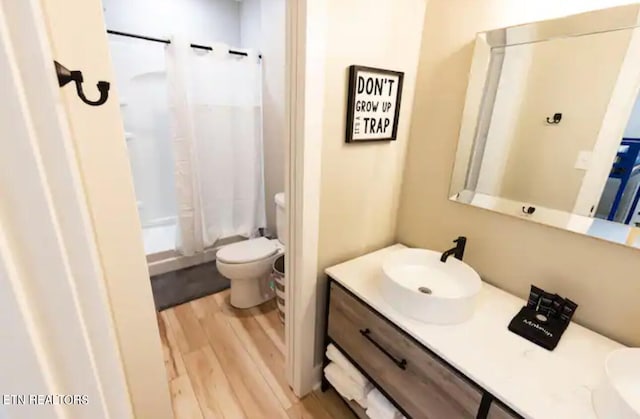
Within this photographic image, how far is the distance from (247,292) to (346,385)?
1008 millimetres

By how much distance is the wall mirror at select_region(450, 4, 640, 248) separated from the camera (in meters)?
0.90

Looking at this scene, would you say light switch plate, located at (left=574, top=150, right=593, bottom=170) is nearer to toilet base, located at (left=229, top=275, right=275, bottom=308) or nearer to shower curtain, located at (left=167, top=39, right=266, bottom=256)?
toilet base, located at (left=229, top=275, right=275, bottom=308)

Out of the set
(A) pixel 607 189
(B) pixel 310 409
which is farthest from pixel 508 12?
(B) pixel 310 409

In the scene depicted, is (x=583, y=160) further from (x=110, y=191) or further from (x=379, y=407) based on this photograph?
(x=110, y=191)

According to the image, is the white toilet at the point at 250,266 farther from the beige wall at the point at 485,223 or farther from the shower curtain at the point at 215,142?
the beige wall at the point at 485,223

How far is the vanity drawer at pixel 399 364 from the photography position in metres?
0.90

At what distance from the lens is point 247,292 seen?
2.10 meters

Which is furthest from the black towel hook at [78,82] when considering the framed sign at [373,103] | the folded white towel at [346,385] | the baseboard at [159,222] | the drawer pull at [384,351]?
the baseboard at [159,222]

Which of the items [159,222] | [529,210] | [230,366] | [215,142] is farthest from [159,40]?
[529,210]

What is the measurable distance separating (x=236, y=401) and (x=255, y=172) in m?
1.72

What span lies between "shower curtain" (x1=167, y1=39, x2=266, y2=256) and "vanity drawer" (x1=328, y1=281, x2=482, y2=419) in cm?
158

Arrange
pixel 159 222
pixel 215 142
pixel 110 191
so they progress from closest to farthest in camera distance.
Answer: pixel 110 191, pixel 215 142, pixel 159 222

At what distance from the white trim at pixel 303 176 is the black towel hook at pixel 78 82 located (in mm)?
593

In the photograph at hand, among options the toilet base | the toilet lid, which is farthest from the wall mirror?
the toilet base
